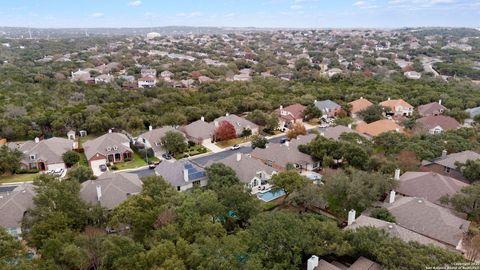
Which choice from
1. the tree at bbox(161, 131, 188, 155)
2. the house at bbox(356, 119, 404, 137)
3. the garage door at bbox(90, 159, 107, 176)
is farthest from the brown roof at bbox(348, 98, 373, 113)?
the garage door at bbox(90, 159, 107, 176)

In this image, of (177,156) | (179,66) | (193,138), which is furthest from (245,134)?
(179,66)

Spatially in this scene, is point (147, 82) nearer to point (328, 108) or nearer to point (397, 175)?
point (328, 108)

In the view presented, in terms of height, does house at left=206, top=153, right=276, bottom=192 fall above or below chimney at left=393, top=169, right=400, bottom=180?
below

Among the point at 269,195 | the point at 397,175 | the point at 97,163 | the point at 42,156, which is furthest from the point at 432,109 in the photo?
the point at 42,156

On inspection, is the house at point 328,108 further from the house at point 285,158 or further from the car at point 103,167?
the car at point 103,167

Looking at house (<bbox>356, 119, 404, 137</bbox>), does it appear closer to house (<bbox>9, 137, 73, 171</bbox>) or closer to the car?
the car
